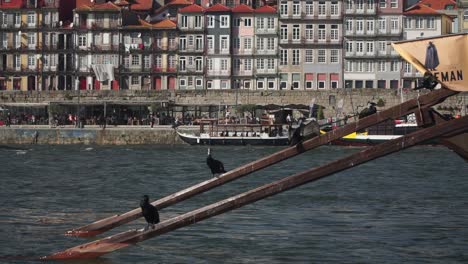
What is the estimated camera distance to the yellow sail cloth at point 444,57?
64.3ft

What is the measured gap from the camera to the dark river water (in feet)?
76.7

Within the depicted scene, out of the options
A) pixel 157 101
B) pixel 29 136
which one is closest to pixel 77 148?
pixel 29 136

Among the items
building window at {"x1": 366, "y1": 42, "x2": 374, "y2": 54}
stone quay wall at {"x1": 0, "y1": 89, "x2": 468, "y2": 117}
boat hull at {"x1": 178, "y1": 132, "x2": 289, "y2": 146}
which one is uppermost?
building window at {"x1": 366, "y1": 42, "x2": 374, "y2": 54}

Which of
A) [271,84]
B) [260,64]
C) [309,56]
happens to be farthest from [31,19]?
[309,56]

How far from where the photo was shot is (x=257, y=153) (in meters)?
69.4

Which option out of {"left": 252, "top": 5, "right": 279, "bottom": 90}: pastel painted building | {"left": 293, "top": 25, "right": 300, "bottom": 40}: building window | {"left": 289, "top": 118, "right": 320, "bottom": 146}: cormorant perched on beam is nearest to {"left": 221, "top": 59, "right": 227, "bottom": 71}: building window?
{"left": 252, "top": 5, "right": 279, "bottom": 90}: pastel painted building

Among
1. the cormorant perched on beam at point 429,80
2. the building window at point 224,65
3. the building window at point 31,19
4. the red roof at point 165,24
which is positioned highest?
the building window at point 31,19

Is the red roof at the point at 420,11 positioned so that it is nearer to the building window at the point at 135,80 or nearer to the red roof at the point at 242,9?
the red roof at the point at 242,9

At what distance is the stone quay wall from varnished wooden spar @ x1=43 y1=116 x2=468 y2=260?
2801 inches

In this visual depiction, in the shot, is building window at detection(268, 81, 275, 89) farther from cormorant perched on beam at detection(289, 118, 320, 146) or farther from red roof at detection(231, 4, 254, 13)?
cormorant perched on beam at detection(289, 118, 320, 146)

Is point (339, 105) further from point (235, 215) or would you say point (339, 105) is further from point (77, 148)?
point (235, 215)

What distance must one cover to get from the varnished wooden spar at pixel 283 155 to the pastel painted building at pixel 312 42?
3080 inches

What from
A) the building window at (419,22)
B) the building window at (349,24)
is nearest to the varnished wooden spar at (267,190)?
the building window at (349,24)

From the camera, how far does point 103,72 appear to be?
335 ft
